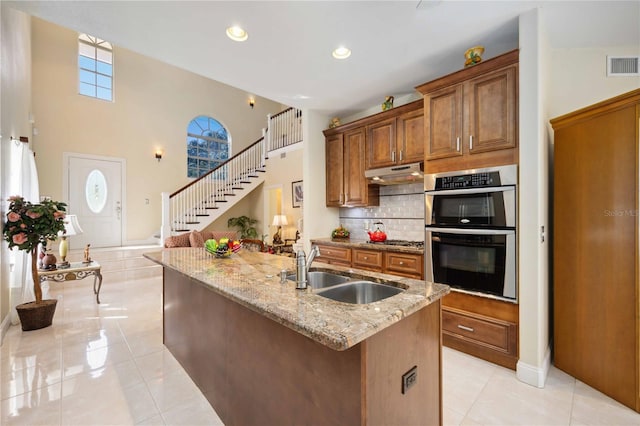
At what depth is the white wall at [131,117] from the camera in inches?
234

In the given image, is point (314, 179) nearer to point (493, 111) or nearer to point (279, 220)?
point (493, 111)

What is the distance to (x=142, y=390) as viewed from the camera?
2.04 meters

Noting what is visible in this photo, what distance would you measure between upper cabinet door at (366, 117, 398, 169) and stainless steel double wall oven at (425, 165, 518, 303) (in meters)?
0.84

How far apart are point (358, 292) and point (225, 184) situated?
693cm

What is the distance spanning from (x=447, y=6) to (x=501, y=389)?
2.84 metres

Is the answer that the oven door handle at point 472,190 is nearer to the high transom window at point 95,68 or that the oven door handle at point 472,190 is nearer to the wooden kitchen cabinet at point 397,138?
the wooden kitchen cabinet at point 397,138

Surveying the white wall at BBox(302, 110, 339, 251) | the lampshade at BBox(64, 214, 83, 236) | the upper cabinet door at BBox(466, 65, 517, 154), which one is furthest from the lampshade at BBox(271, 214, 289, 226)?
the upper cabinet door at BBox(466, 65, 517, 154)

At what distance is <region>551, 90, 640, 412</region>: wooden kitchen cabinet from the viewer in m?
1.84

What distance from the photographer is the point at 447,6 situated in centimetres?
207

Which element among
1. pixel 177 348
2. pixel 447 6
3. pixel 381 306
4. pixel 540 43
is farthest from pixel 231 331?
pixel 540 43

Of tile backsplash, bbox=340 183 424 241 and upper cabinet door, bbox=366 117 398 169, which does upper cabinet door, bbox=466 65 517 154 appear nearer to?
upper cabinet door, bbox=366 117 398 169

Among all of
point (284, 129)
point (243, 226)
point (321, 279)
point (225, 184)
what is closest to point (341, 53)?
point (321, 279)

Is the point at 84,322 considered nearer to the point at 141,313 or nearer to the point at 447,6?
the point at 141,313

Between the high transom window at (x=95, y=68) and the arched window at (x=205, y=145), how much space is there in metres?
2.01
